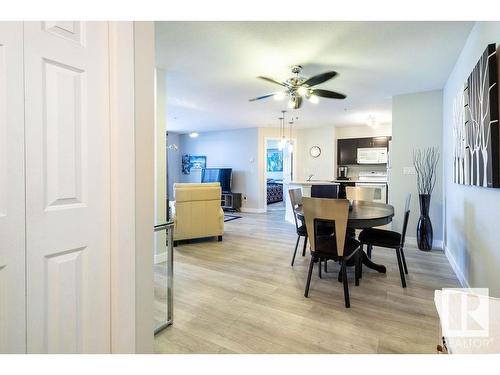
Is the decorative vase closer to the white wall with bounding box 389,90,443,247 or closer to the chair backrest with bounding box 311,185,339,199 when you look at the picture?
the white wall with bounding box 389,90,443,247

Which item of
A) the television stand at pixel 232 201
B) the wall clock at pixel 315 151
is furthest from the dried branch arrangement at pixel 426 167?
the television stand at pixel 232 201

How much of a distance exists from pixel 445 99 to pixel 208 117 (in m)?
4.59

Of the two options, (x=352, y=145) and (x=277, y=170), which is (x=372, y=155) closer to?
(x=352, y=145)

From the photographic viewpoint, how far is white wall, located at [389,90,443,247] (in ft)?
13.3

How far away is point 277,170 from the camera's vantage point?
447 inches

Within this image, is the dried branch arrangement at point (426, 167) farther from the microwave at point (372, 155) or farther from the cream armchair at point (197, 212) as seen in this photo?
the cream armchair at point (197, 212)

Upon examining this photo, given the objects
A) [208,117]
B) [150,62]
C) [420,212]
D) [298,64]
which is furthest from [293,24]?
[208,117]

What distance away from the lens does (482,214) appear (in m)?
2.13

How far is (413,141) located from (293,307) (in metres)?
3.47

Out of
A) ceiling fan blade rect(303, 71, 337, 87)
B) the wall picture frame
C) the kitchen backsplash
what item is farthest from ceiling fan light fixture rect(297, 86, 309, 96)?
the wall picture frame

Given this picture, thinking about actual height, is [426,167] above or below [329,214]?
above

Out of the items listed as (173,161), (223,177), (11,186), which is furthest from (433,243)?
(173,161)

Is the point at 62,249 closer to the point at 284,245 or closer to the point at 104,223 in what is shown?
the point at 104,223

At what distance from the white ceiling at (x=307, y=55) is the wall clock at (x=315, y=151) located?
2.82 m
